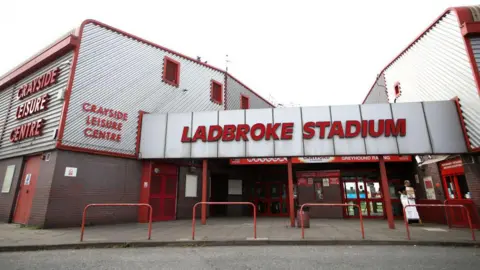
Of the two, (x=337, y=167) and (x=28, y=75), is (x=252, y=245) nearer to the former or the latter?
(x=337, y=167)

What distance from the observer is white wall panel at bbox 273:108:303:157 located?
11352mm

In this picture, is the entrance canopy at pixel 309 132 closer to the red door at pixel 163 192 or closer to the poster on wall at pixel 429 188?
the red door at pixel 163 192

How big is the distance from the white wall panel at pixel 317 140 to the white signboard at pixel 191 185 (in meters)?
7.07

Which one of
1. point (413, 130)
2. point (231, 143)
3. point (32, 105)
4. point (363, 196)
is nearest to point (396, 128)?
point (413, 130)

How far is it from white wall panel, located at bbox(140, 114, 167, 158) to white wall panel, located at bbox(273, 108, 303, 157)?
220 inches

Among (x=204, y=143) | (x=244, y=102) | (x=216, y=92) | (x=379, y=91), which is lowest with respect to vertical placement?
(x=204, y=143)

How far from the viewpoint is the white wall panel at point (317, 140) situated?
11148mm

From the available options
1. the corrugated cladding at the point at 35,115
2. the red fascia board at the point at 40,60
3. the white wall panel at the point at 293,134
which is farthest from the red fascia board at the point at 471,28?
the corrugated cladding at the point at 35,115

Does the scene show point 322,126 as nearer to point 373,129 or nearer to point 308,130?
point 308,130

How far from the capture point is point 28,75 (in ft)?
44.0

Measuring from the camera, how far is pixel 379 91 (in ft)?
60.5

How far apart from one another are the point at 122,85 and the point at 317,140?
971cm

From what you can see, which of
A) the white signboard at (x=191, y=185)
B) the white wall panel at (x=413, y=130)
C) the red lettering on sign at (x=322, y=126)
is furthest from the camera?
the white signboard at (x=191, y=185)

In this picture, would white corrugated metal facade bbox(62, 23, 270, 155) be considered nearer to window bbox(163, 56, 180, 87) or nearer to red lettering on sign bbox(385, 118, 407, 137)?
window bbox(163, 56, 180, 87)
